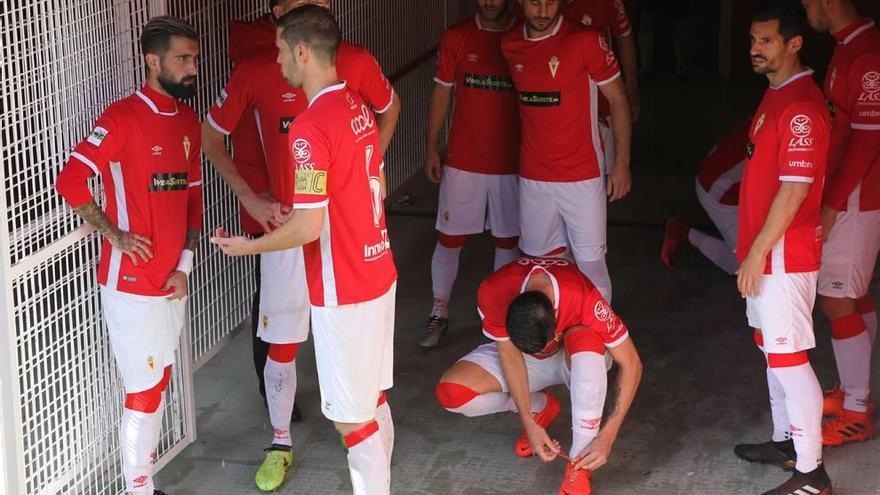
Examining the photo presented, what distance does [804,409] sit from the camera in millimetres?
4086

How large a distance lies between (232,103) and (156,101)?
49 centimetres

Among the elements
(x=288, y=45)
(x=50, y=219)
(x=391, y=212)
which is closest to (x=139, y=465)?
(x=50, y=219)

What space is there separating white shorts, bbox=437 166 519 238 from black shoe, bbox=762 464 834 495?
1.89 m

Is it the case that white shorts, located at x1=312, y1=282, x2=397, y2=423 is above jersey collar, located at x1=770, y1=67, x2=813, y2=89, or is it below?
below

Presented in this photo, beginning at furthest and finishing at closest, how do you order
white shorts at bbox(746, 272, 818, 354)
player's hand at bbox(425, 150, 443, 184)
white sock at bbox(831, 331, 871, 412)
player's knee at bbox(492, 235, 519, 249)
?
player's knee at bbox(492, 235, 519, 249), player's hand at bbox(425, 150, 443, 184), white sock at bbox(831, 331, 871, 412), white shorts at bbox(746, 272, 818, 354)

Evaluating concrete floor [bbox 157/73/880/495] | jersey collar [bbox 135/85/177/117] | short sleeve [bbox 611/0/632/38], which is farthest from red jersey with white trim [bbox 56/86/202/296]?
short sleeve [bbox 611/0/632/38]

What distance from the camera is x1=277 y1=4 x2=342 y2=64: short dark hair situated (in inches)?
141

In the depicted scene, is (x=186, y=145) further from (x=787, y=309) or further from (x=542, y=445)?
(x=787, y=309)

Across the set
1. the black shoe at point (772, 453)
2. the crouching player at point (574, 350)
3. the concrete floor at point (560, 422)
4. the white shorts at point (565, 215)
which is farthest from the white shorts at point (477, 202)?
the black shoe at point (772, 453)

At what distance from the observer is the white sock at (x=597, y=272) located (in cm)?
535

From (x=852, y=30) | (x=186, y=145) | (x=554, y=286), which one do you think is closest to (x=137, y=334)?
(x=186, y=145)

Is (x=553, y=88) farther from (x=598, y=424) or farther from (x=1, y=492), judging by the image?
(x=1, y=492)

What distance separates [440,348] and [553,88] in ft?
4.14

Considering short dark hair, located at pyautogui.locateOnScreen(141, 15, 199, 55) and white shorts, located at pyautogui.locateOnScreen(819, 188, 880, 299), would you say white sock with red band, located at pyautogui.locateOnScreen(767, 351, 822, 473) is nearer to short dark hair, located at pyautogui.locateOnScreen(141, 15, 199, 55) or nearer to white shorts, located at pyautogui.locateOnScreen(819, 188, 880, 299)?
white shorts, located at pyautogui.locateOnScreen(819, 188, 880, 299)
